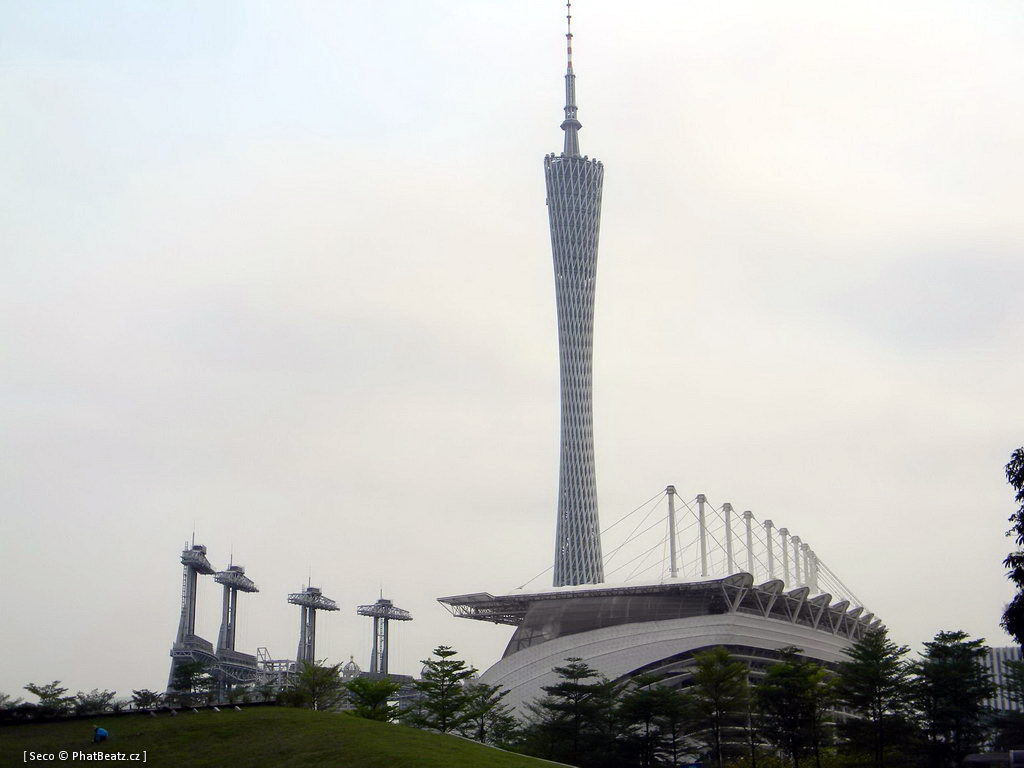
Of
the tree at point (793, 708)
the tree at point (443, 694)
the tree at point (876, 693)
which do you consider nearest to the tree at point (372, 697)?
the tree at point (443, 694)

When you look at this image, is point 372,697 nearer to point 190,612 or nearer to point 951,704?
point 951,704

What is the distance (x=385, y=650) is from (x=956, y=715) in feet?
410

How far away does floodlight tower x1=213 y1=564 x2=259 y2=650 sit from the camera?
16575 centimetres

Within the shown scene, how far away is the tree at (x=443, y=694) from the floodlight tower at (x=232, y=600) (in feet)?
265

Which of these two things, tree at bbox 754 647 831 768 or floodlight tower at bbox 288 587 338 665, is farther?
floodlight tower at bbox 288 587 338 665

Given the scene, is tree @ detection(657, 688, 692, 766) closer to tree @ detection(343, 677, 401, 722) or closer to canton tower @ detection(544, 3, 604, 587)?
tree @ detection(343, 677, 401, 722)

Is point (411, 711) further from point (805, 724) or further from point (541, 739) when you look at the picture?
point (805, 724)

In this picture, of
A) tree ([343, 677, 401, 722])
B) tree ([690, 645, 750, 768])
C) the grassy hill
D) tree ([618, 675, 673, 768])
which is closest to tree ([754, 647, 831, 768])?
tree ([690, 645, 750, 768])

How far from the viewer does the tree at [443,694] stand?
85.7 m

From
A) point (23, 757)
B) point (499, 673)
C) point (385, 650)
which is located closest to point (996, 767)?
point (499, 673)

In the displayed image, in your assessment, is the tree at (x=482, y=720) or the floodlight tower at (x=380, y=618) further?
the floodlight tower at (x=380, y=618)

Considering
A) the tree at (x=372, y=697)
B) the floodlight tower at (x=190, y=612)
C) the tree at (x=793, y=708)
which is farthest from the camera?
the floodlight tower at (x=190, y=612)

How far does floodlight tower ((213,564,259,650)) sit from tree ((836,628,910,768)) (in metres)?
99.8

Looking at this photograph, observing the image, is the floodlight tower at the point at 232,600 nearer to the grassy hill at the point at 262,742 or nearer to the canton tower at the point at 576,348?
the canton tower at the point at 576,348
